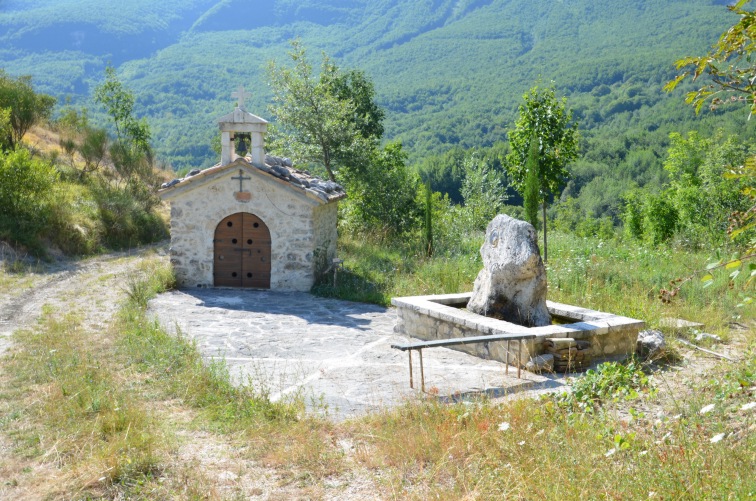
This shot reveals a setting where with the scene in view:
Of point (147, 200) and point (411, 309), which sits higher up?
point (147, 200)

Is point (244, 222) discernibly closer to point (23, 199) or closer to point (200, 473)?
point (23, 199)

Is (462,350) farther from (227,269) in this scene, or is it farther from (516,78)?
(516,78)

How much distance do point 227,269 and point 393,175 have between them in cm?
898

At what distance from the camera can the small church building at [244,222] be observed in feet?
46.3

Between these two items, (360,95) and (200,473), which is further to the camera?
(360,95)

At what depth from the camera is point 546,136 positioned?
15523mm

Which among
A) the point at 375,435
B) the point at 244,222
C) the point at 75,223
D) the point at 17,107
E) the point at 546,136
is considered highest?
the point at 17,107

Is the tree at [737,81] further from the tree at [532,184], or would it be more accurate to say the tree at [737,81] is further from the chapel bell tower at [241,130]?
the chapel bell tower at [241,130]

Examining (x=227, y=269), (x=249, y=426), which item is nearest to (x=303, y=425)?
(x=249, y=426)

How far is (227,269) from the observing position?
14.5 meters

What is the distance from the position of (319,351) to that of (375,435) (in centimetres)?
376

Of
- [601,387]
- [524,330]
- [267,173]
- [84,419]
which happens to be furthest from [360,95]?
[84,419]

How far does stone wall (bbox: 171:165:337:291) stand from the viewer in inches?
557

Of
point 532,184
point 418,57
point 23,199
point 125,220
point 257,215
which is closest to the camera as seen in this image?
point 257,215
